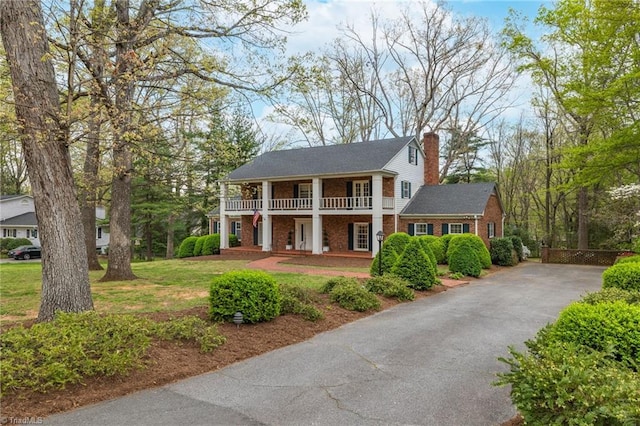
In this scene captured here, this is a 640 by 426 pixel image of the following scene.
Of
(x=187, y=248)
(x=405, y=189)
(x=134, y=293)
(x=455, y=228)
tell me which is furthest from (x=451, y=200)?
(x=187, y=248)

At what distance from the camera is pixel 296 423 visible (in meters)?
3.86

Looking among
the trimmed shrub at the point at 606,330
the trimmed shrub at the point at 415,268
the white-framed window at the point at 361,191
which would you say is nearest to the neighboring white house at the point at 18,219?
the white-framed window at the point at 361,191

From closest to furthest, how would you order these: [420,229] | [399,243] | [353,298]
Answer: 1. [353,298]
2. [399,243]
3. [420,229]

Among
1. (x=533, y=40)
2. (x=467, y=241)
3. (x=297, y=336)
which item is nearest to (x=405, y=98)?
(x=533, y=40)

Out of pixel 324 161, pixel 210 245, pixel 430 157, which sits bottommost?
pixel 210 245

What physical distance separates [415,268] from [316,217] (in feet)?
40.2

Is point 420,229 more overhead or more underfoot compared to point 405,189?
more underfoot

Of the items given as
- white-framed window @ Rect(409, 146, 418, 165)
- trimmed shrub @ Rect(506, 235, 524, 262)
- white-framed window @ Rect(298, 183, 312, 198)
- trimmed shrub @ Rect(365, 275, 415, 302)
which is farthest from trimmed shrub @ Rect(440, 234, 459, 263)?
trimmed shrub @ Rect(365, 275, 415, 302)

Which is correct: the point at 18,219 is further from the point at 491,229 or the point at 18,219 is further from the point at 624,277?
the point at 624,277

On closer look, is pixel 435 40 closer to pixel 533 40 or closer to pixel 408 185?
pixel 533 40

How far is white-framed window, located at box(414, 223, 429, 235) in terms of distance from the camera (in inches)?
898

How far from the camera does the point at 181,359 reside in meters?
5.40

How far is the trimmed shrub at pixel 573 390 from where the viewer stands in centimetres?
296

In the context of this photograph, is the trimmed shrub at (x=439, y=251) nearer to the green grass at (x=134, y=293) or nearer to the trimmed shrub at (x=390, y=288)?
the green grass at (x=134, y=293)
